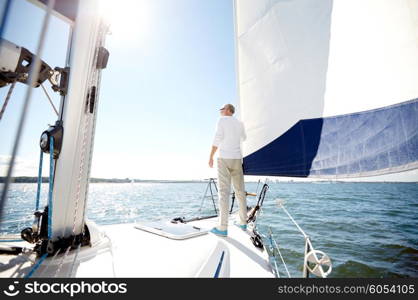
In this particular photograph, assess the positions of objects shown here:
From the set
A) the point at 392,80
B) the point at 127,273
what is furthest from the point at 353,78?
the point at 127,273

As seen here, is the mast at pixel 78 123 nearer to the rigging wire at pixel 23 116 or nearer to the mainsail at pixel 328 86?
the rigging wire at pixel 23 116

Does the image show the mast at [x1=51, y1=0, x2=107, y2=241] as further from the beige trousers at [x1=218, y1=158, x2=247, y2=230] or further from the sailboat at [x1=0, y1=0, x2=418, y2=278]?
the beige trousers at [x1=218, y1=158, x2=247, y2=230]

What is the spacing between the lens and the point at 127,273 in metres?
1.10

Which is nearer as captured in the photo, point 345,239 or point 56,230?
point 56,230

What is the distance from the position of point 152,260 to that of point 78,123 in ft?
3.46

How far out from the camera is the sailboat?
1243mm

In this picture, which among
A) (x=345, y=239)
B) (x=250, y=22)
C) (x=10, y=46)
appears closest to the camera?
(x=10, y=46)

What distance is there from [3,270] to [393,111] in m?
3.41

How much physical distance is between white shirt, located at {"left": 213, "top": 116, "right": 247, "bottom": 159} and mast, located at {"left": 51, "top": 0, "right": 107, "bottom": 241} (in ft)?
4.02

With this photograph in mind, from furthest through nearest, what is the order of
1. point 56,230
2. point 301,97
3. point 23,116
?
point 301,97 < point 56,230 < point 23,116

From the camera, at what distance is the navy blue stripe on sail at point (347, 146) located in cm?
200

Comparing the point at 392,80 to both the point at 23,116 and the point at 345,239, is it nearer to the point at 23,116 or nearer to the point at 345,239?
the point at 23,116

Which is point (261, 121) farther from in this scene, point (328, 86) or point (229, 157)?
point (229, 157)

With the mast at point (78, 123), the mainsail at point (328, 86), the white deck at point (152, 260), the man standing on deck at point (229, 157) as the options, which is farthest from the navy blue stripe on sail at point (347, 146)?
the mast at point (78, 123)
